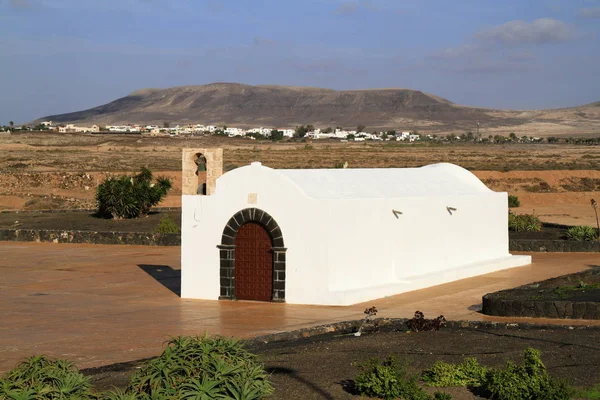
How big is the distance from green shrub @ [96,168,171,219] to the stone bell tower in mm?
17314

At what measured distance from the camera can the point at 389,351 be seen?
45.2 ft

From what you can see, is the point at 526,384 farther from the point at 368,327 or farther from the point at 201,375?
the point at 368,327

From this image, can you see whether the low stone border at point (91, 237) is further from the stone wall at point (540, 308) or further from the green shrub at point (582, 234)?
the stone wall at point (540, 308)

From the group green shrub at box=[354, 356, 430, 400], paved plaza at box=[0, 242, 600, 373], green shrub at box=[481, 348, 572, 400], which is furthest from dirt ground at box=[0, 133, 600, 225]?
green shrub at box=[354, 356, 430, 400]

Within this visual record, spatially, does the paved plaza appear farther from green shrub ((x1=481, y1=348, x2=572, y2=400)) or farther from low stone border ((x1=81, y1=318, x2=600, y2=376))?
green shrub ((x1=481, y1=348, x2=572, y2=400))

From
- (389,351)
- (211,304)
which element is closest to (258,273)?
(211,304)

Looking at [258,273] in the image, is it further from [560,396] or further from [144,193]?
[144,193]

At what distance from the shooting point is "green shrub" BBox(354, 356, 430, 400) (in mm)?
10562

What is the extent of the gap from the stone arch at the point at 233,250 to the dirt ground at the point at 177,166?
23111 millimetres

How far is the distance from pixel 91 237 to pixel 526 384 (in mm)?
25331

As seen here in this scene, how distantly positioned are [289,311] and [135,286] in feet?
18.4

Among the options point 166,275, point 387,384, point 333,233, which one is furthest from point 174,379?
point 166,275

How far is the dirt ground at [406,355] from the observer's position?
1141 centimetres

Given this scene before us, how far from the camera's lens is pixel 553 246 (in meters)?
30.1
